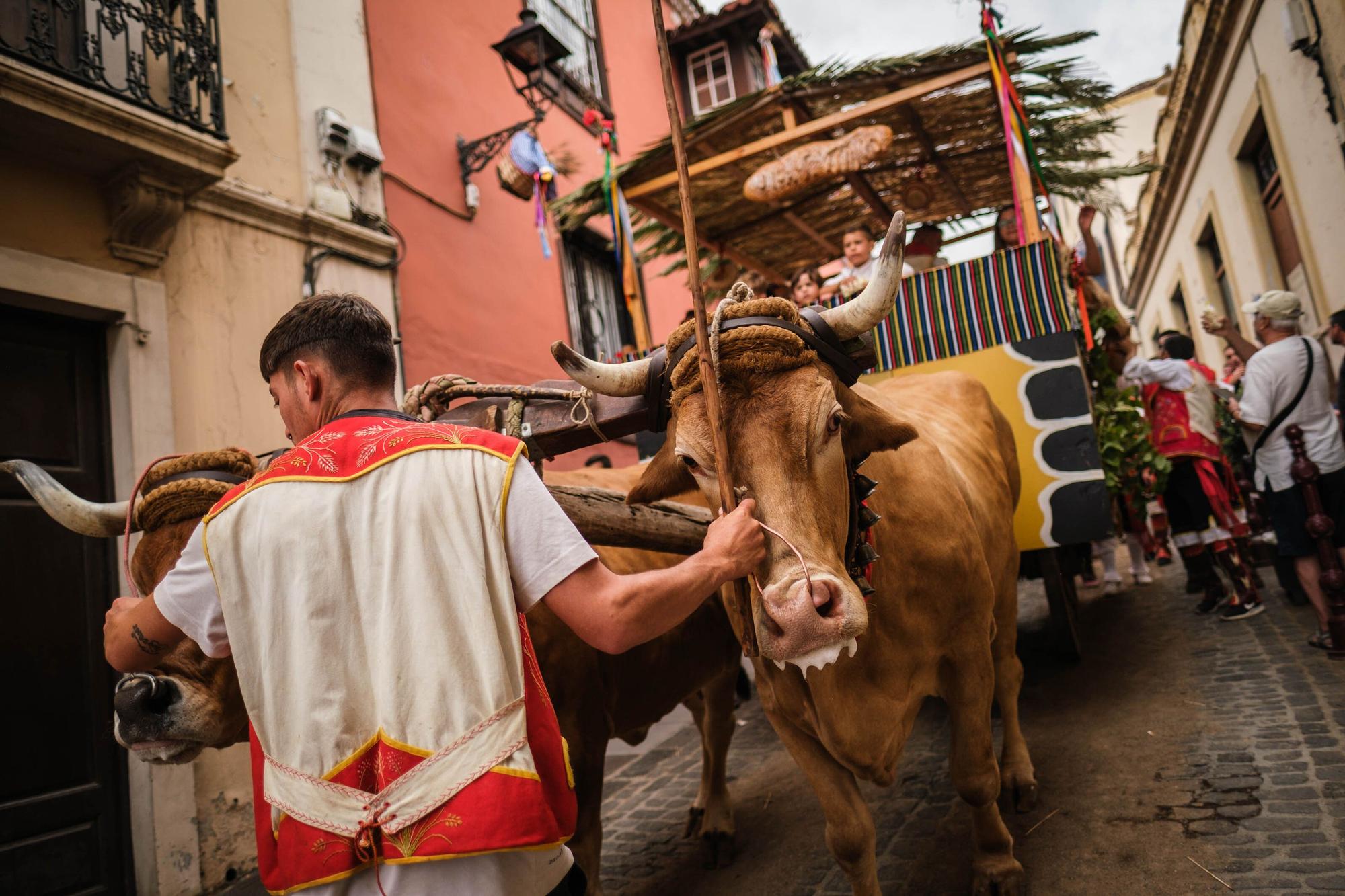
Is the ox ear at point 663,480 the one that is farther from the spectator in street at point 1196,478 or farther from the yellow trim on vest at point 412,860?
the spectator in street at point 1196,478

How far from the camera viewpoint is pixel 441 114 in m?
8.31

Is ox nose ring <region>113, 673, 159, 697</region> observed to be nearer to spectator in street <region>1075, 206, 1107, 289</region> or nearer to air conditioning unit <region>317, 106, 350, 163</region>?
spectator in street <region>1075, 206, 1107, 289</region>

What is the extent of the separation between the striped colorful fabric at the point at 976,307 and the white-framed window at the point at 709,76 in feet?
33.4

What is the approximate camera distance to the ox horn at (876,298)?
2.15 metres

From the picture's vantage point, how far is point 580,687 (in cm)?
325

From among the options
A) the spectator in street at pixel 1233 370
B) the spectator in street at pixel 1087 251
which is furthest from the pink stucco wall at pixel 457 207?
the spectator in street at pixel 1233 370

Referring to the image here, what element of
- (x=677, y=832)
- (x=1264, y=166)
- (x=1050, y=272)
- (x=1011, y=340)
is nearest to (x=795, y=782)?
(x=677, y=832)

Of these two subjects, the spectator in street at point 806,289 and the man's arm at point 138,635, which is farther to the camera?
the spectator in street at point 806,289

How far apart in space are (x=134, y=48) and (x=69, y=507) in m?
→ 3.89

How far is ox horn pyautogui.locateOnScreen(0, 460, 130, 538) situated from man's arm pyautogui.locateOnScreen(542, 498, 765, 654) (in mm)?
2053

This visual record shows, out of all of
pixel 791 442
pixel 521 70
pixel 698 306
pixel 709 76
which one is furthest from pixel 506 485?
pixel 709 76

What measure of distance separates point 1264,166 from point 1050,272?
22.6 feet

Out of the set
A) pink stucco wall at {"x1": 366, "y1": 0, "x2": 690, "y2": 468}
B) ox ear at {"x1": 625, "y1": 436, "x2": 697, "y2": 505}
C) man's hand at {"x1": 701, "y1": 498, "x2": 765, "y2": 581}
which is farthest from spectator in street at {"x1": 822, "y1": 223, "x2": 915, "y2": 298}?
man's hand at {"x1": 701, "y1": 498, "x2": 765, "y2": 581}

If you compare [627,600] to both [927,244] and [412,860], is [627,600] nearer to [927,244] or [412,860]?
[412,860]
